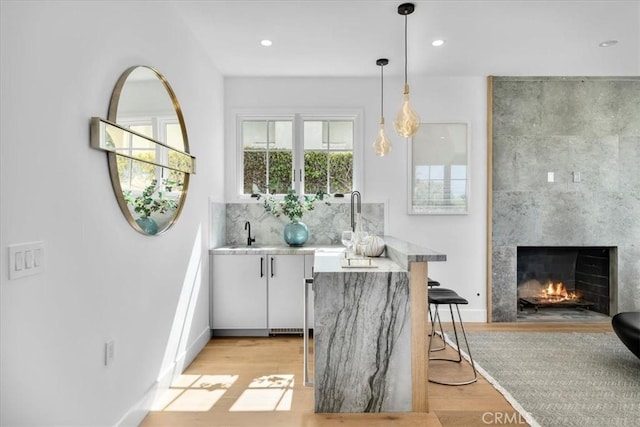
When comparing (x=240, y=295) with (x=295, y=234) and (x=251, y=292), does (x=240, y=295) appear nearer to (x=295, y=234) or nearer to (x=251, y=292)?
(x=251, y=292)

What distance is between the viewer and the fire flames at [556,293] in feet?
14.5

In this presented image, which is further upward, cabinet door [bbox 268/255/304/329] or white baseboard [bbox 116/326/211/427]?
cabinet door [bbox 268/255/304/329]

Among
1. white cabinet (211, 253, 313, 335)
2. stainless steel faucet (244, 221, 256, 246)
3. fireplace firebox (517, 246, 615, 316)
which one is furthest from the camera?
fireplace firebox (517, 246, 615, 316)

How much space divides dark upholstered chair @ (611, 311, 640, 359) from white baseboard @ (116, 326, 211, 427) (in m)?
3.34

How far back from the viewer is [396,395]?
2215mm

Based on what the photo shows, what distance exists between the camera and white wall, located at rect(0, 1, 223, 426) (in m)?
1.26

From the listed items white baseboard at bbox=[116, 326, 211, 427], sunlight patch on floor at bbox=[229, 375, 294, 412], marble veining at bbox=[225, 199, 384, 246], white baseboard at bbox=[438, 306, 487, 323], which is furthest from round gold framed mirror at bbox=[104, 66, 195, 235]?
white baseboard at bbox=[438, 306, 487, 323]

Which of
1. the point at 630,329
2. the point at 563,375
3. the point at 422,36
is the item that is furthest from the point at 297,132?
the point at 630,329

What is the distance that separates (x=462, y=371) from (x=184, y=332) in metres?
2.19

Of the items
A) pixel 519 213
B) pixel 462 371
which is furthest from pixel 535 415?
pixel 519 213

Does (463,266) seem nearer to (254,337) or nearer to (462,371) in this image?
(462,371)

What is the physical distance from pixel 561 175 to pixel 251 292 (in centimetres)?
358

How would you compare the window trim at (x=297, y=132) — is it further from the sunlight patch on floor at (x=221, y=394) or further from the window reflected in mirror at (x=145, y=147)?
the sunlight patch on floor at (x=221, y=394)

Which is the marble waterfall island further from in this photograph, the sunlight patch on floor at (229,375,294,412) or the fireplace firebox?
the fireplace firebox
